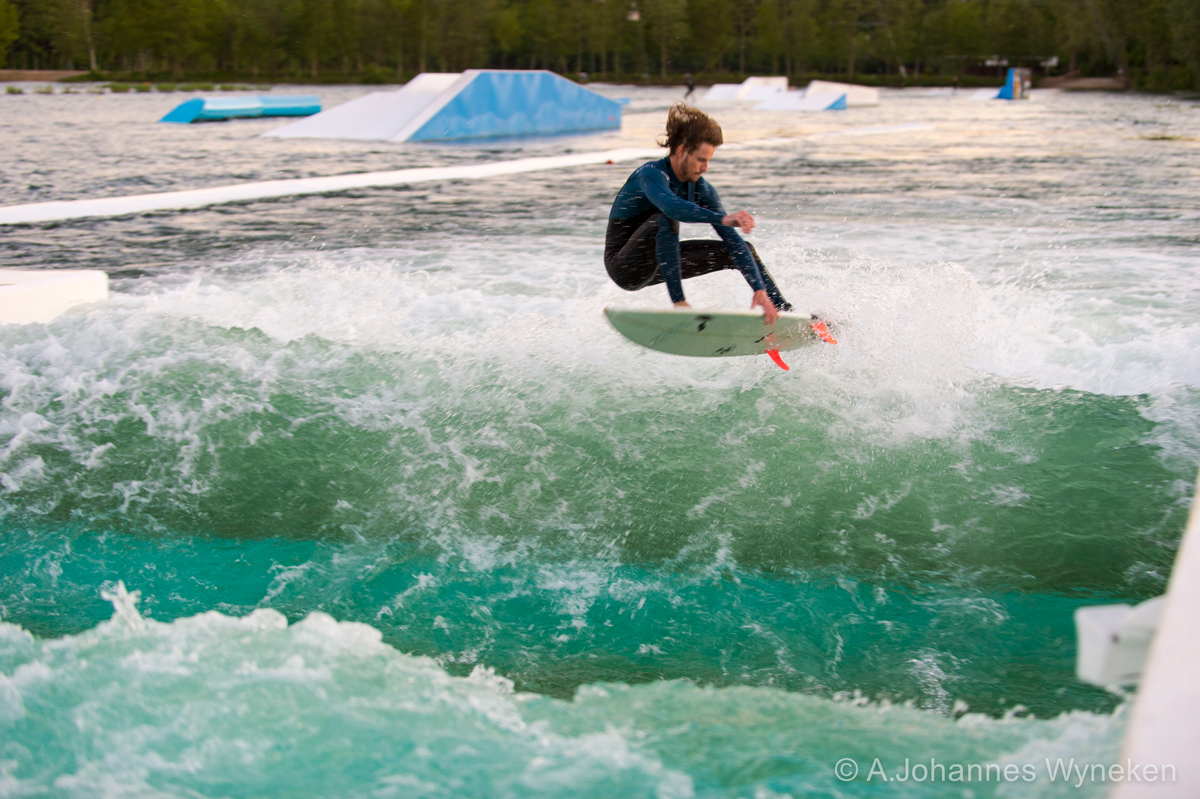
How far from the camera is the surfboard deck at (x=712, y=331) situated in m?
4.97

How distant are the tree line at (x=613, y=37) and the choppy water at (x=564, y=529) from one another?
6005cm

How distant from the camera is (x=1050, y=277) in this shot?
8531 mm

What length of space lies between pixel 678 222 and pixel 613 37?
9296cm

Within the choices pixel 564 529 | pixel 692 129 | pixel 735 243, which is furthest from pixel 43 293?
pixel 735 243

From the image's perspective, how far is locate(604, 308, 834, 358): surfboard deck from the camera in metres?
4.97

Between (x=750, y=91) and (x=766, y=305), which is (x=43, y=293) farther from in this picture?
(x=750, y=91)

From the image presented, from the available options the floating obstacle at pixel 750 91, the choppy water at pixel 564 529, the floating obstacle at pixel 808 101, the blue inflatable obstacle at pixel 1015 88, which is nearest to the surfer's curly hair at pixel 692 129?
the choppy water at pixel 564 529

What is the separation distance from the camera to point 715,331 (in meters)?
5.13

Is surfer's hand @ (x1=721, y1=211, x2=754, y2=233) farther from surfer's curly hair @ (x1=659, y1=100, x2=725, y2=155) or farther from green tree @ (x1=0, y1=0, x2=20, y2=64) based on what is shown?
green tree @ (x1=0, y1=0, x2=20, y2=64)

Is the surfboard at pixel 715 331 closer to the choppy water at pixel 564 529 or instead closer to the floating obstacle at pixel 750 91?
the choppy water at pixel 564 529

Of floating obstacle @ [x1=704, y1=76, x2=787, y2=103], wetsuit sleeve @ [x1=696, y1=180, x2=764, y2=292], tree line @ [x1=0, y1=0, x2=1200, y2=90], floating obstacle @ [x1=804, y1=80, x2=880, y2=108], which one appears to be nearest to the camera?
wetsuit sleeve @ [x1=696, y1=180, x2=764, y2=292]

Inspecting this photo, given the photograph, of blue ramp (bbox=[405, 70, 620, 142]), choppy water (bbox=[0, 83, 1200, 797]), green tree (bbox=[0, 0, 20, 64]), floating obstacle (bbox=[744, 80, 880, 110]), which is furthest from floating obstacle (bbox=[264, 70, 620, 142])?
green tree (bbox=[0, 0, 20, 64])

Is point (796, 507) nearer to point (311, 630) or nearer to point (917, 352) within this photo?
point (917, 352)

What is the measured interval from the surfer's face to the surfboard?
0.69 metres
